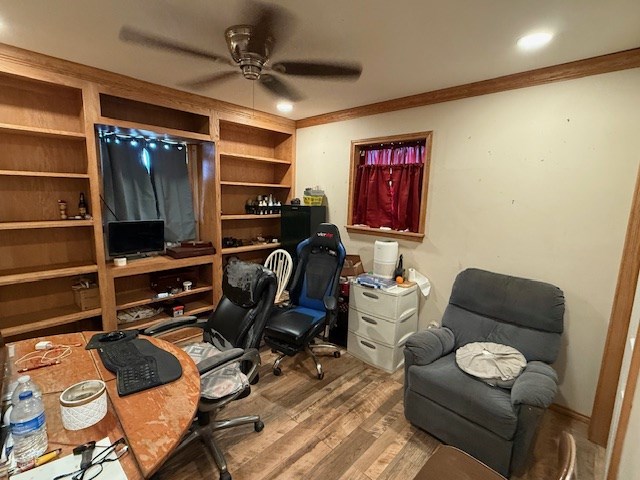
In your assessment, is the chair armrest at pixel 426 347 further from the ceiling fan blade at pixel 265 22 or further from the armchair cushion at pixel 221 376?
the ceiling fan blade at pixel 265 22

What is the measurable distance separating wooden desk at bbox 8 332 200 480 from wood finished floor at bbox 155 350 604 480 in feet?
2.75

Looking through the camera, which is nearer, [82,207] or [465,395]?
[465,395]

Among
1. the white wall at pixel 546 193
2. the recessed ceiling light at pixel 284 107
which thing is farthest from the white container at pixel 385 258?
the recessed ceiling light at pixel 284 107

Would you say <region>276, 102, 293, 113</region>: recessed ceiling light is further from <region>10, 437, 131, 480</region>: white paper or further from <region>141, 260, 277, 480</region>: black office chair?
<region>10, 437, 131, 480</region>: white paper

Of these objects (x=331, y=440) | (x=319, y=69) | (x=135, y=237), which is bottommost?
(x=331, y=440)

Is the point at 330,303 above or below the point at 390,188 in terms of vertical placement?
below

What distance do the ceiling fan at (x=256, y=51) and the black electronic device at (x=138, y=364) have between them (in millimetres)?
1777

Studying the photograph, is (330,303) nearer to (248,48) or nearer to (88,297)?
(248,48)

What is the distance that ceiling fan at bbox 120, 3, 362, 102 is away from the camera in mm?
1769

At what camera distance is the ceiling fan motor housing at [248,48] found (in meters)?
1.80

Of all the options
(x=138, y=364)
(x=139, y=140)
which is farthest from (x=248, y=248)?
(x=138, y=364)

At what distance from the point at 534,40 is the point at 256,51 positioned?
1.71m

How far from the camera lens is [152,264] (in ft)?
9.75

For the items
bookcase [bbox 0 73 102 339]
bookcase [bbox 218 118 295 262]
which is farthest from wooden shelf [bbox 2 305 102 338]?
bookcase [bbox 218 118 295 262]
